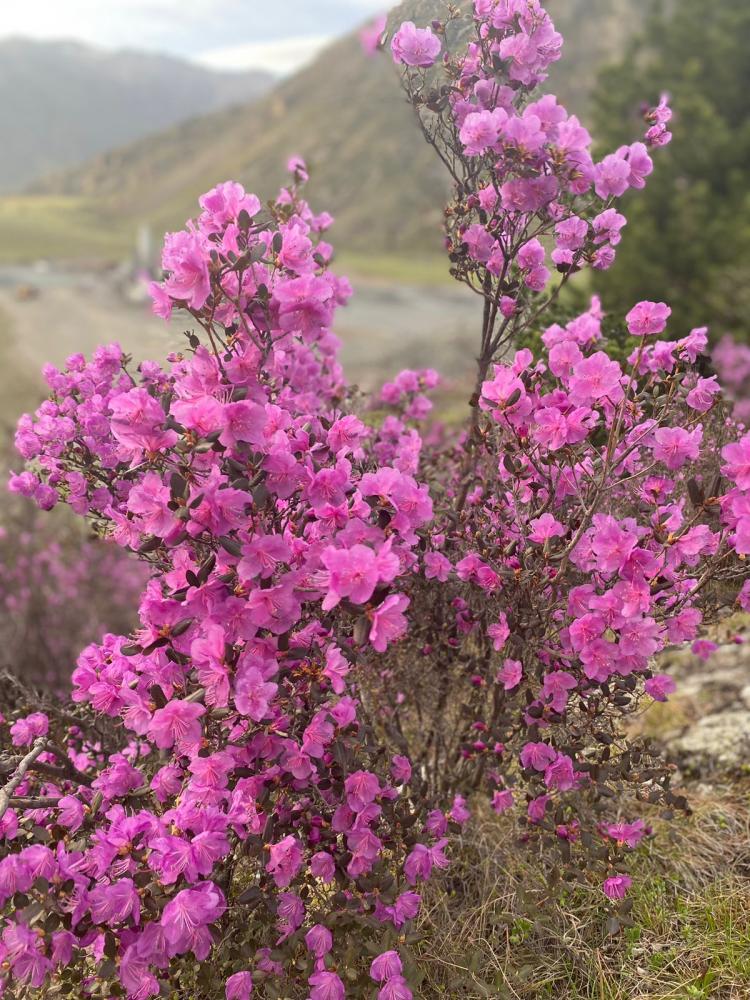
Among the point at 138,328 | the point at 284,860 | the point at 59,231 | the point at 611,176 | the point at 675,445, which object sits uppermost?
the point at 59,231

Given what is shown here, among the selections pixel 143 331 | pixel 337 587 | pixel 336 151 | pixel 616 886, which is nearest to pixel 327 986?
pixel 616 886

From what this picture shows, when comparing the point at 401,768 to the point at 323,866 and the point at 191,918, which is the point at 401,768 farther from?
the point at 191,918

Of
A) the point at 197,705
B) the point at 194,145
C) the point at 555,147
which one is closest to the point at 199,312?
the point at 197,705

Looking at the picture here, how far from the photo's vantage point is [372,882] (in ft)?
6.01

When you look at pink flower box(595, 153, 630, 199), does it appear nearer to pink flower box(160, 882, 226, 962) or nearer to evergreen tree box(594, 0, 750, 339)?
pink flower box(160, 882, 226, 962)

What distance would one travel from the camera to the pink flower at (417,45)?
2.12 metres

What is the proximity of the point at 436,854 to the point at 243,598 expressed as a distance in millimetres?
964

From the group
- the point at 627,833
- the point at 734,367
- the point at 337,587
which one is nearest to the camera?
the point at 337,587

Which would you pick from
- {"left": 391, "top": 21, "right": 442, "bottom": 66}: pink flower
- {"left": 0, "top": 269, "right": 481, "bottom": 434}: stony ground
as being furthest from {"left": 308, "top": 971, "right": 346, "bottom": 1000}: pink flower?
{"left": 0, "top": 269, "right": 481, "bottom": 434}: stony ground

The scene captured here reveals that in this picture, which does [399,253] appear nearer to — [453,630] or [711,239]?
[711,239]

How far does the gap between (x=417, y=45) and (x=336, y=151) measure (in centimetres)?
6897

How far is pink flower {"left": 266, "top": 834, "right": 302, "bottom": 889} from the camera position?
5.73ft

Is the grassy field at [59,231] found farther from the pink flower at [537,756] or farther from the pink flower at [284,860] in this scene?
the pink flower at [284,860]

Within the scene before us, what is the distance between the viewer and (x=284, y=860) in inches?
69.1
